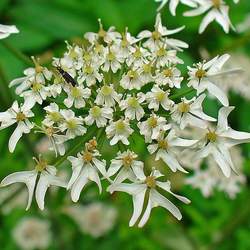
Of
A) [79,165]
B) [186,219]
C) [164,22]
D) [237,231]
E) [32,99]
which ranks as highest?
[32,99]

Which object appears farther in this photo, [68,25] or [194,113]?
[68,25]

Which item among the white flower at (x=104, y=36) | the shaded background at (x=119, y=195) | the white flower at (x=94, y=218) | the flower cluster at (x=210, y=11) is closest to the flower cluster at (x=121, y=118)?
the white flower at (x=104, y=36)

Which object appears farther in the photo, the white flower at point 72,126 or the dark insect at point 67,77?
the dark insect at point 67,77

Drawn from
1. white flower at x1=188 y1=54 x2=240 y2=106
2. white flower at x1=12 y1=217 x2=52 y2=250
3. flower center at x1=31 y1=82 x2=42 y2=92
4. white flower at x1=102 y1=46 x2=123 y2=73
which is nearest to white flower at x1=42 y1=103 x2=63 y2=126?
flower center at x1=31 y1=82 x2=42 y2=92

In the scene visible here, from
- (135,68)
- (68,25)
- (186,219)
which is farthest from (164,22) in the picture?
(135,68)

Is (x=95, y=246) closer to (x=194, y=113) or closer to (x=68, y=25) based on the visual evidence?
(x=68, y=25)

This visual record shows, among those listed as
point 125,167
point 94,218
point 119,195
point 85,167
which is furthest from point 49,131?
point 94,218

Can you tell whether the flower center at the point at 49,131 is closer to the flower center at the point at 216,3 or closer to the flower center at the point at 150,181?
the flower center at the point at 150,181
